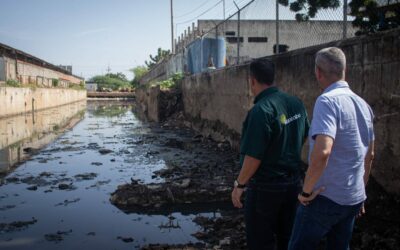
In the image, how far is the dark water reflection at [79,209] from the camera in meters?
5.57

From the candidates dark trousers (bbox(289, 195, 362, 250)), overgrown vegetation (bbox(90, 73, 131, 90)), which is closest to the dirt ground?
dark trousers (bbox(289, 195, 362, 250))

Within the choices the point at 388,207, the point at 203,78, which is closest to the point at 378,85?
the point at 388,207

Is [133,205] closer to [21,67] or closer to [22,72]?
[22,72]

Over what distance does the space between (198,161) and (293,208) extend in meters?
7.25

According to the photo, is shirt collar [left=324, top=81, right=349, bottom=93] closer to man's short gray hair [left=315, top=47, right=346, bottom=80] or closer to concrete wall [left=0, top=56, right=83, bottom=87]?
man's short gray hair [left=315, top=47, right=346, bottom=80]

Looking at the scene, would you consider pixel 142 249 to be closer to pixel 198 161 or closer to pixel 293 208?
pixel 293 208

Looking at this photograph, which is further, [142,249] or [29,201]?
[29,201]

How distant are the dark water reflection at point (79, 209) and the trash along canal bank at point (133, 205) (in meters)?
0.01

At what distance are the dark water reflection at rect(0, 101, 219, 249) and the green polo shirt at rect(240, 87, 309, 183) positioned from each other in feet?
8.29

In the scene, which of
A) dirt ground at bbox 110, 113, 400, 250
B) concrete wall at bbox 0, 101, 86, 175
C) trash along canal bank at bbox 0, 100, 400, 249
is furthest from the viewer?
concrete wall at bbox 0, 101, 86, 175

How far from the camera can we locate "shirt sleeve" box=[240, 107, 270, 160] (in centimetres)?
323

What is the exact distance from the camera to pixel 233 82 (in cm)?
1235

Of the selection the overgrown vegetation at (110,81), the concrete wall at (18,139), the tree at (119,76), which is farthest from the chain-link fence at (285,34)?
the tree at (119,76)

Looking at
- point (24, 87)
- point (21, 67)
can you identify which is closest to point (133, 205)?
point (24, 87)
